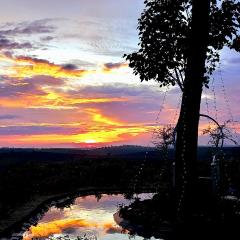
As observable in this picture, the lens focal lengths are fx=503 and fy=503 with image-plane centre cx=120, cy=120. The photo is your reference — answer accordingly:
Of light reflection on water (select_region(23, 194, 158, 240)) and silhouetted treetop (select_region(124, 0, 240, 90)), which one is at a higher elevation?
silhouetted treetop (select_region(124, 0, 240, 90))

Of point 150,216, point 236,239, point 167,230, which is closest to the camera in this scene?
point 236,239

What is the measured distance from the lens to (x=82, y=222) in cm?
2267

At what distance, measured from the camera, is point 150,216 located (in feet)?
69.7

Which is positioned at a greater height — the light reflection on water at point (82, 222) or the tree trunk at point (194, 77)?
the tree trunk at point (194, 77)

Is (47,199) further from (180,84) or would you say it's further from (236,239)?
(236,239)

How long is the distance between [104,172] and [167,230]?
25960mm

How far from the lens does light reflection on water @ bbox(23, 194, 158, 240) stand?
1966cm

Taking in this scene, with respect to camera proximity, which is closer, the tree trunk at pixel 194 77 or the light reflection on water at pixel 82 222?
the tree trunk at pixel 194 77

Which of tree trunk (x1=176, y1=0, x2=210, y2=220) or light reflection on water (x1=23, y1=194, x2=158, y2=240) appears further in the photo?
light reflection on water (x1=23, y1=194, x2=158, y2=240)

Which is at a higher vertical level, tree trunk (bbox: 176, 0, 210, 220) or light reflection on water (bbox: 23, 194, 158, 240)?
tree trunk (bbox: 176, 0, 210, 220)

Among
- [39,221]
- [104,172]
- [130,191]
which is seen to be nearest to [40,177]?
[104,172]

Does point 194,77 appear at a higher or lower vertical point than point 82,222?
higher

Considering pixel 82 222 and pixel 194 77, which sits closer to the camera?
pixel 194 77

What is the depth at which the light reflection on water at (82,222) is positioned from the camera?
19.7 m
